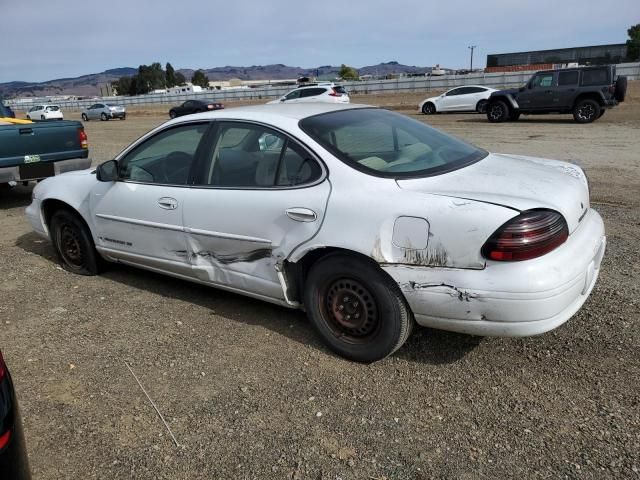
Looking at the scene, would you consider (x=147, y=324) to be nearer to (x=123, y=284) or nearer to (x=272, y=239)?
(x=123, y=284)

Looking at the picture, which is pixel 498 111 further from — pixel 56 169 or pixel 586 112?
pixel 56 169

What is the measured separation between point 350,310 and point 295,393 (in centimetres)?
59

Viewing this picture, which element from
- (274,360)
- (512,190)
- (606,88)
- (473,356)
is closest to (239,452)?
(274,360)

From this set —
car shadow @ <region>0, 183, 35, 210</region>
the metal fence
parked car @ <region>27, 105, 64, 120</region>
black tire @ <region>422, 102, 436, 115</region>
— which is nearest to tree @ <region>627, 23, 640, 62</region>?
the metal fence

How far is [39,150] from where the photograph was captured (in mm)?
7652

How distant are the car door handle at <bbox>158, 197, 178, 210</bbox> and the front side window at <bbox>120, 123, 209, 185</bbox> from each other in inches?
5.4

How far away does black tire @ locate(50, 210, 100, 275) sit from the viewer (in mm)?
4867

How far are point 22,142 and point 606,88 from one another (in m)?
16.6

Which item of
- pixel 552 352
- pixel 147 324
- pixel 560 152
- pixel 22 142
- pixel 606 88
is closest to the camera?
pixel 552 352

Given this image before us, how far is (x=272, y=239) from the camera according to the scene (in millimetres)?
3441

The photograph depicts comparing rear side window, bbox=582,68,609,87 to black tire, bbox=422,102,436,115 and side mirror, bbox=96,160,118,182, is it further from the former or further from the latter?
side mirror, bbox=96,160,118,182

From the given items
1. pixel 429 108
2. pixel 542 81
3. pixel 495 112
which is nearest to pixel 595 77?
pixel 542 81

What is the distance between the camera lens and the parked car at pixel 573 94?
1703cm

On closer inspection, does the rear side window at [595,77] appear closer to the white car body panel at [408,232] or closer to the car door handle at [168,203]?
the white car body panel at [408,232]
